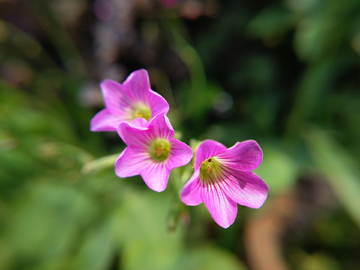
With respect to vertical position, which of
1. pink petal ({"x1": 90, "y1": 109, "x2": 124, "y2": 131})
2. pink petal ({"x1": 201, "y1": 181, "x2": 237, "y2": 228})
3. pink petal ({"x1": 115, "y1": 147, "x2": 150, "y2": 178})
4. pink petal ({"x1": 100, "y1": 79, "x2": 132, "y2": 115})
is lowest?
pink petal ({"x1": 201, "y1": 181, "x2": 237, "y2": 228})

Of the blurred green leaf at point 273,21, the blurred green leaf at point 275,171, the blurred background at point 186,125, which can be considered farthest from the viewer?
the blurred green leaf at point 273,21

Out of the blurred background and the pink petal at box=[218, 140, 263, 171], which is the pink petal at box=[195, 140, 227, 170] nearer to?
the pink petal at box=[218, 140, 263, 171]

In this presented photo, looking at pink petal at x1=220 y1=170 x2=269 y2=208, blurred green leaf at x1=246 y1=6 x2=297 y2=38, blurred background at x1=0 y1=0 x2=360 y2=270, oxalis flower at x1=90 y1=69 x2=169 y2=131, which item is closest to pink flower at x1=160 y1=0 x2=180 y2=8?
blurred background at x1=0 y1=0 x2=360 y2=270

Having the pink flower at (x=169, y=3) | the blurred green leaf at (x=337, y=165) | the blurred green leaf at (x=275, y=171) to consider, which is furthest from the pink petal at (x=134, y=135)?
the pink flower at (x=169, y=3)

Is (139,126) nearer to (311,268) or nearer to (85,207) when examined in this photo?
(85,207)

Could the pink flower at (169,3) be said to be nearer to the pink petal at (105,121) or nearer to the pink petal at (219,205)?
the pink petal at (105,121)

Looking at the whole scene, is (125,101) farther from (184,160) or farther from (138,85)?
(184,160)

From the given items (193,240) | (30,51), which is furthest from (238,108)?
(30,51)
